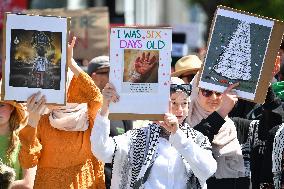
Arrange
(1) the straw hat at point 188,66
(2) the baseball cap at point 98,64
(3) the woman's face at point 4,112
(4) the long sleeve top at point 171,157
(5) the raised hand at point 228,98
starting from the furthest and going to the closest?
(2) the baseball cap at point 98,64, (1) the straw hat at point 188,66, (3) the woman's face at point 4,112, (5) the raised hand at point 228,98, (4) the long sleeve top at point 171,157

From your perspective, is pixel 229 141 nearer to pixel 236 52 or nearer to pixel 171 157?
pixel 236 52

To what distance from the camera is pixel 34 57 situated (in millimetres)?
5809

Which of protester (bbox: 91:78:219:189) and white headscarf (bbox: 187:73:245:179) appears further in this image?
white headscarf (bbox: 187:73:245:179)

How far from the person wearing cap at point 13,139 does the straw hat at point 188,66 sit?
206 centimetres

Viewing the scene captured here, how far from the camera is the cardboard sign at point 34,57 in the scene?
5.75 meters

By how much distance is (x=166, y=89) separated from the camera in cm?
572

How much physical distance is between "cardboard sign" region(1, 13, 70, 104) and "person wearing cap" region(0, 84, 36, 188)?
573 millimetres

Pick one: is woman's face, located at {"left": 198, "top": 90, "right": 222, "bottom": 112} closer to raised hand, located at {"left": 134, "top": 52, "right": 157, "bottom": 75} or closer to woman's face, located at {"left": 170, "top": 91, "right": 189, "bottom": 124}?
woman's face, located at {"left": 170, "top": 91, "right": 189, "bottom": 124}

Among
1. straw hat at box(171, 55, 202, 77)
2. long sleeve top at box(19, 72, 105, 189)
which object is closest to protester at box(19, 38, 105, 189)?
long sleeve top at box(19, 72, 105, 189)

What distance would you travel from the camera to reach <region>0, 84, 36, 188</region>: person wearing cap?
6.15 m

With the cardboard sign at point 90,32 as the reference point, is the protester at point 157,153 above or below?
below

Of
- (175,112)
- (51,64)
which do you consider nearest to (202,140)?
(175,112)

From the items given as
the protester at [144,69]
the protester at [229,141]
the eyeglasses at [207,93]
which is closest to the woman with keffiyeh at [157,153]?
the protester at [144,69]

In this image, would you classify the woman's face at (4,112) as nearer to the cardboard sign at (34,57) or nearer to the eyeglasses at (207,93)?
the cardboard sign at (34,57)
